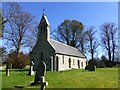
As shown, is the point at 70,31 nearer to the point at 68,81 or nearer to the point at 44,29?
the point at 44,29

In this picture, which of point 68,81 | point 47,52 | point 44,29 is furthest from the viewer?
point 44,29

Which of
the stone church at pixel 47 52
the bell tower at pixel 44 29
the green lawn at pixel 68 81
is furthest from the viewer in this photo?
the bell tower at pixel 44 29

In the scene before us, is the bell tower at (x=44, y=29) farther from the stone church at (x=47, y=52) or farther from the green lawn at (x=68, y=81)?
the green lawn at (x=68, y=81)

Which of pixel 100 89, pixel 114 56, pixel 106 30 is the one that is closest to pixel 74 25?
pixel 106 30

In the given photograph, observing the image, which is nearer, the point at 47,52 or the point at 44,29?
the point at 47,52

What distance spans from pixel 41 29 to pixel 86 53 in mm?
25881

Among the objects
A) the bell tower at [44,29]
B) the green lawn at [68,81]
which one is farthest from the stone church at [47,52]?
the green lawn at [68,81]

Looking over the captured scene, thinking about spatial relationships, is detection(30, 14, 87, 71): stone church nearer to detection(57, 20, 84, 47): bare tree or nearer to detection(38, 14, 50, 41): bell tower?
detection(38, 14, 50, 41): bell tower

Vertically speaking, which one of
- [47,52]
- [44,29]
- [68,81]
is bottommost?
[68,81]

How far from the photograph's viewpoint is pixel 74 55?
46.6 meters

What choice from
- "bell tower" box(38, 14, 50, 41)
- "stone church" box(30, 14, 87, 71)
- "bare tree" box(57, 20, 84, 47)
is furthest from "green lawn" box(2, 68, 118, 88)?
"bare tree" box(57, 20, 84, 47)

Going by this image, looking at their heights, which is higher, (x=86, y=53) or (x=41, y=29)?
(x=41, y=29)

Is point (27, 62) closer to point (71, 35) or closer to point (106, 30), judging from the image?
point (71, 35)

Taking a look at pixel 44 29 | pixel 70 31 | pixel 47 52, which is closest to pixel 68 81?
pixel 47 52
